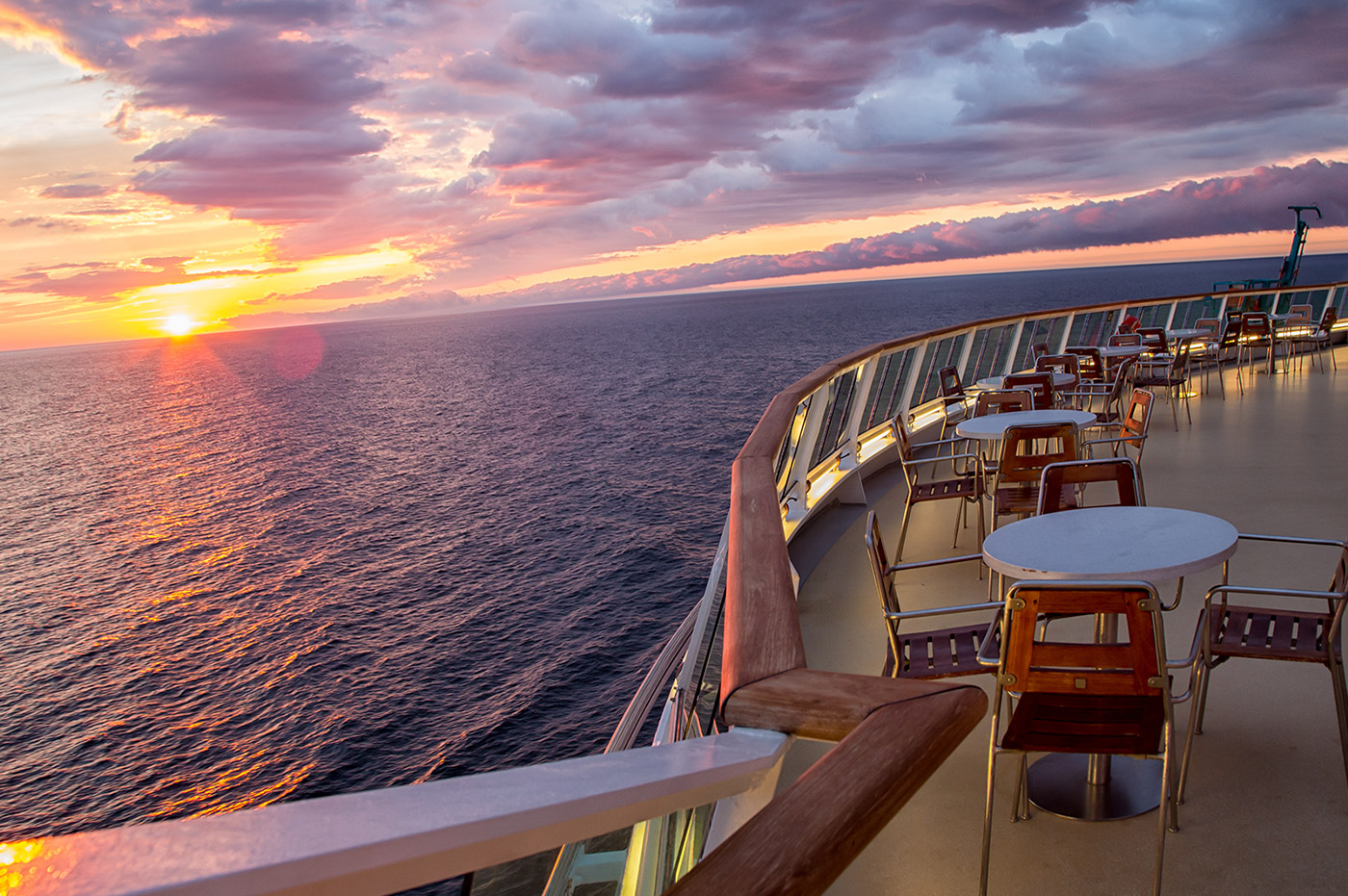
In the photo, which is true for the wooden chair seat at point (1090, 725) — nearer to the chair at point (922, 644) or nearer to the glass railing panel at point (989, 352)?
the chair at point (922, 644)

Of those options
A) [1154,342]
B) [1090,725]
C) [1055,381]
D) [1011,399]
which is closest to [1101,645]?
[1090,725]

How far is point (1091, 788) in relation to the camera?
2355 mm

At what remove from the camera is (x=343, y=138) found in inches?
2336

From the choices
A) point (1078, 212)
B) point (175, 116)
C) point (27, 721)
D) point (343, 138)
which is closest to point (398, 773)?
point (27, 721)

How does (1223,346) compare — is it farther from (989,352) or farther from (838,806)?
(838,806)

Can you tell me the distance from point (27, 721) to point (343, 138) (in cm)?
4938

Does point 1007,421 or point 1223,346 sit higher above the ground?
point 1223,346

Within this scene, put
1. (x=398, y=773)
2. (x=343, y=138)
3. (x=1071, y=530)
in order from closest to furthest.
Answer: (x=1071, y=530) → (x=398, y=773) → (x=343, y=138)

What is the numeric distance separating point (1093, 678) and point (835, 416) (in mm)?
3529

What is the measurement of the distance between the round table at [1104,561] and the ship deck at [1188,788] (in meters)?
0.08

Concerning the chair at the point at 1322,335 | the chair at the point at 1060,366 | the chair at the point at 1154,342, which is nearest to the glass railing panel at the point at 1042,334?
the chair at the point at 1154,342

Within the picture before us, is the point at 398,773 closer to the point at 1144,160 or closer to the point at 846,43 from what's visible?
the point at 846,43

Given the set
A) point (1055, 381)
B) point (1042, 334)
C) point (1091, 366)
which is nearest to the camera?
point (1055, 381)

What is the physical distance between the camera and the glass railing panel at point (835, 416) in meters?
5.00
